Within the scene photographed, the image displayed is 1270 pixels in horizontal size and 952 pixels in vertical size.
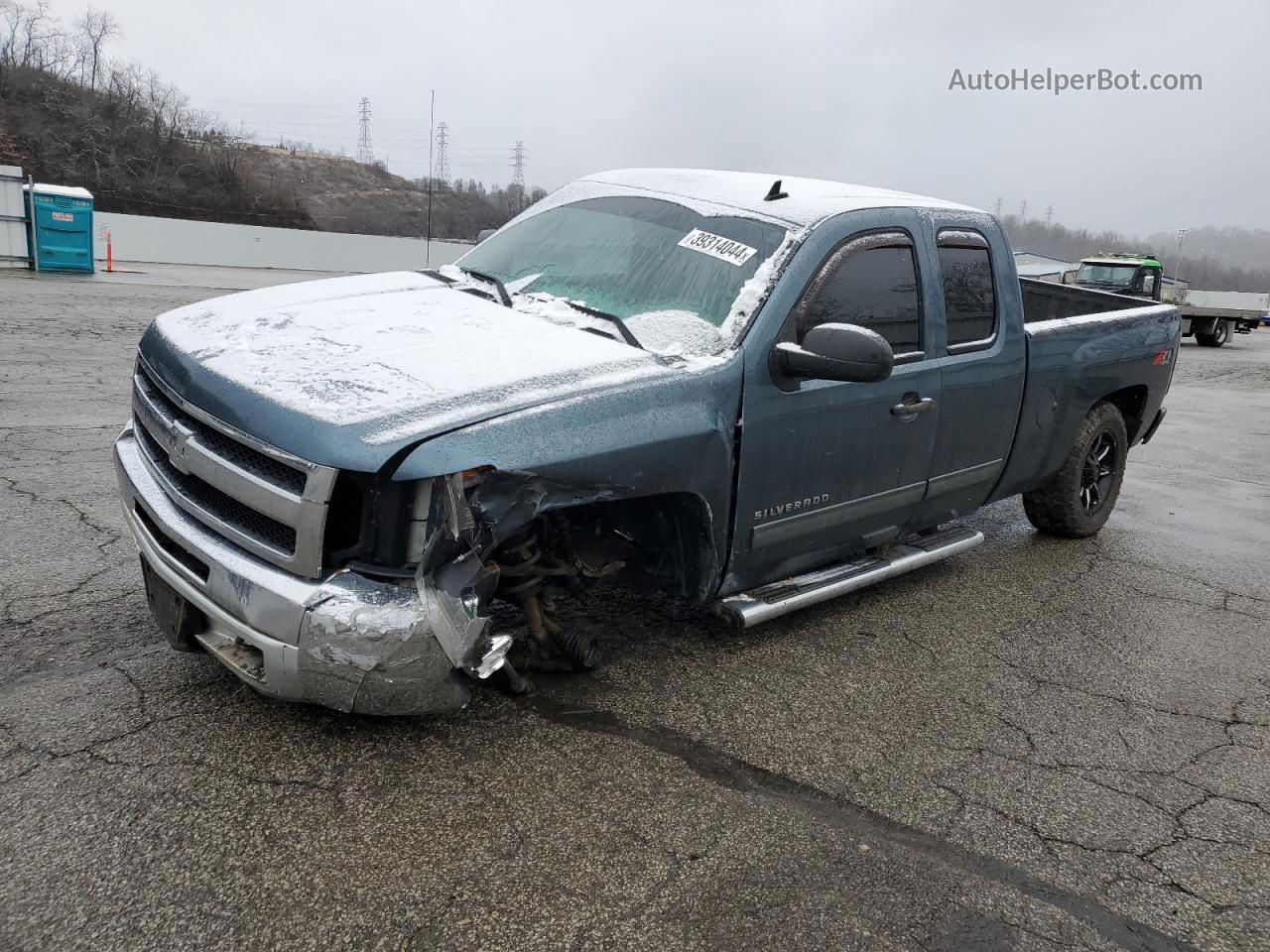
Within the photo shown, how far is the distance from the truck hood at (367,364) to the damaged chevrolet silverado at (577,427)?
1 cm

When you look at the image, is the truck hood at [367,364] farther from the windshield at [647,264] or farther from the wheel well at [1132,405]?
the wheel well at [1132,405]

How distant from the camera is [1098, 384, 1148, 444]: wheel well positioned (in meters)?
5.84

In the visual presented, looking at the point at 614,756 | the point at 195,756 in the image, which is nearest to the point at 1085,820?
the point at 614,756

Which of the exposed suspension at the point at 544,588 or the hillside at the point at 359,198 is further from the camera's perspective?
the hillside at the point at 359,198

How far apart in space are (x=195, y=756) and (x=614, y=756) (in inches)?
48.2

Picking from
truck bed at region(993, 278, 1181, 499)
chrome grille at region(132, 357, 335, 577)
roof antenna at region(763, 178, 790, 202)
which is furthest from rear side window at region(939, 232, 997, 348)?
chrome grille at region(132, 357, 335, 577)

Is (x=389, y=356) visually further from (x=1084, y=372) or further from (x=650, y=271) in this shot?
(x=1084, y=372)

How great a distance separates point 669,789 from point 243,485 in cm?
150

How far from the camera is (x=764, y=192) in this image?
13.4 ft

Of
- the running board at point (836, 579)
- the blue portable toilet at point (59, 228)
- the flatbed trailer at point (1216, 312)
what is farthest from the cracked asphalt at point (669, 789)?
the flatbed trailer at point (1216, 312)

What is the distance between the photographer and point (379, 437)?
2.53 meters

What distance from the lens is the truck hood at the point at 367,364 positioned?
2592 mm

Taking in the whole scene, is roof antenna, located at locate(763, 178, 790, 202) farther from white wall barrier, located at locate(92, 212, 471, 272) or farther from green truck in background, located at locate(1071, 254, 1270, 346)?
white wall barrier, located at locate(92, 212, 471, 272)

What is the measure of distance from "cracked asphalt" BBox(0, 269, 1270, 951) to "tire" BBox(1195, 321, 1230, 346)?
25.5 metres
